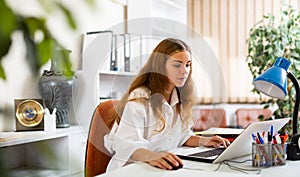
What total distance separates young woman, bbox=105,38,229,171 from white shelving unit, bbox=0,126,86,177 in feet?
0.57

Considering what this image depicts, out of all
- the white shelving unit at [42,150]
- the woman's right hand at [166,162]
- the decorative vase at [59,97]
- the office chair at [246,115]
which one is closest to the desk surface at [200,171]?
the woman's right hand at [166,162]

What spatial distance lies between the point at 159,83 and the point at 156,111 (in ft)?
0.34

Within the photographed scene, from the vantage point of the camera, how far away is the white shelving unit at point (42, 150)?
0.44 meters

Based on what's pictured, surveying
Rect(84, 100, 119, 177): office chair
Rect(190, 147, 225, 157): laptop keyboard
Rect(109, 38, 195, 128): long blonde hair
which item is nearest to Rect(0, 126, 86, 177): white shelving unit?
Rect(84, 100, 119, 177): office chair

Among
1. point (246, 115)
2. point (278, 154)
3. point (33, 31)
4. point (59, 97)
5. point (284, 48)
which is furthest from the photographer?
point (246, 115)

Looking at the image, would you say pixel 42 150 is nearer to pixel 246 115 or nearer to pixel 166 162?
pixel 166 162

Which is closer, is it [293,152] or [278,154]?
[278,154]

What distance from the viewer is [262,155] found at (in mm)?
1333

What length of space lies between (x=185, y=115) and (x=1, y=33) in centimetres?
131

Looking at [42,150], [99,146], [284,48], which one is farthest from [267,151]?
[284,48]

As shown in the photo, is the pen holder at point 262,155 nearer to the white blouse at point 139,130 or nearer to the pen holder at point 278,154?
the pen holder at point 278,154

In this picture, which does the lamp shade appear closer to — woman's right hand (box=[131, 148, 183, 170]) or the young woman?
the young woman

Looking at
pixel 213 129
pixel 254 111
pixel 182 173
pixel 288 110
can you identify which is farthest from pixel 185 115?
pixel 254 111

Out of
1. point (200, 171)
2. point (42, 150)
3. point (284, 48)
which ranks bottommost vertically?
point (200, 171)
